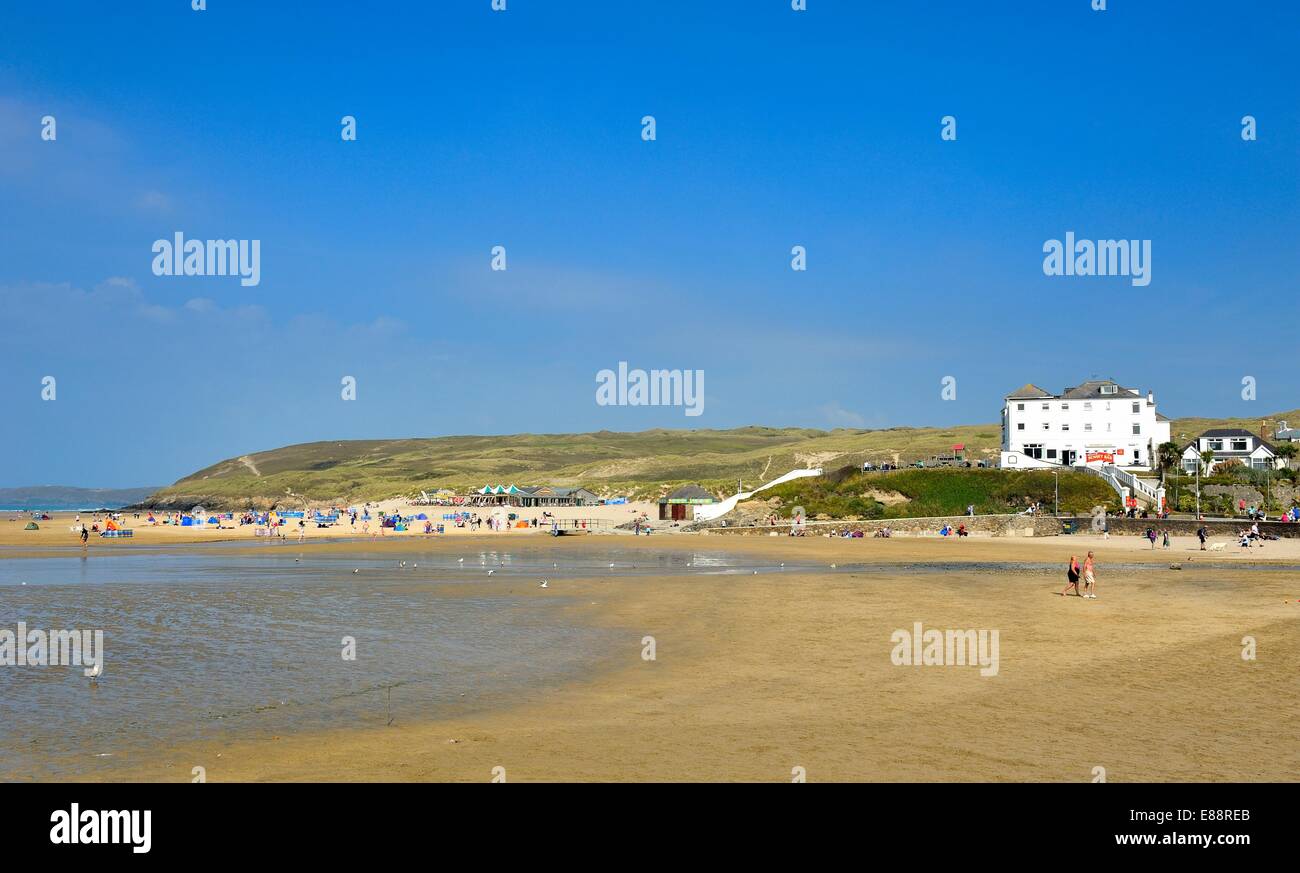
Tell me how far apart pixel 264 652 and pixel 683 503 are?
68.1 meters

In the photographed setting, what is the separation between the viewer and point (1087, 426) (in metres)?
93.0

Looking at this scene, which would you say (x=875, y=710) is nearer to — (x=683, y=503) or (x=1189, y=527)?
(x=1189, y=527)

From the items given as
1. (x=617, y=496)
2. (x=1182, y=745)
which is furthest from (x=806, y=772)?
(x=617, y=496)

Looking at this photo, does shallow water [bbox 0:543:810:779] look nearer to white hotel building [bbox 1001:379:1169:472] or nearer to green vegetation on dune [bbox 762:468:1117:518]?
green vegetation on dune [bbox 762:468:1117:518]

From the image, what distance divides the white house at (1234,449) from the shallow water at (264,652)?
217ft

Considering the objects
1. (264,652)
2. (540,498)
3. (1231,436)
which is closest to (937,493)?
(1231,436)

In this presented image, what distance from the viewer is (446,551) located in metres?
61.1

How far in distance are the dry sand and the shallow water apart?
1158 mm

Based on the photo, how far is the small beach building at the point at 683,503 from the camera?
87875 mm

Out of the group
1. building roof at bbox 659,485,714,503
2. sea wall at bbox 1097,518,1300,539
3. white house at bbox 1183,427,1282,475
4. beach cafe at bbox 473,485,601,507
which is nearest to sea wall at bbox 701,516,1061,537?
sea wall at bbox 1097,518,1300,539

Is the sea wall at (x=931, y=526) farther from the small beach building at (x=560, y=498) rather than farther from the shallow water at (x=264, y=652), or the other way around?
the small beach building at (x=560, y=498)

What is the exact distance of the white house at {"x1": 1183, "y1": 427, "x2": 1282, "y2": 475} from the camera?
90000 millimetres
